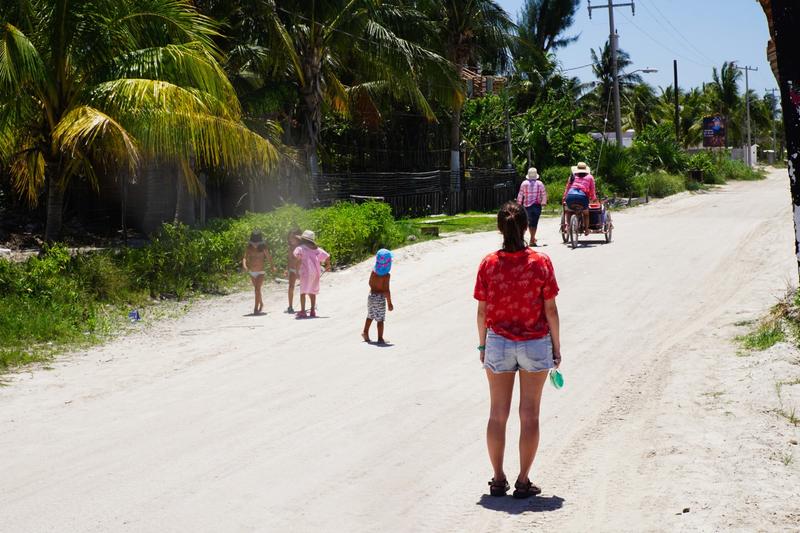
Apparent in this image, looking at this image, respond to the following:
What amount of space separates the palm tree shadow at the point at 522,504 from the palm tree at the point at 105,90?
9.18 m

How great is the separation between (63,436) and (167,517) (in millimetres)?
2454

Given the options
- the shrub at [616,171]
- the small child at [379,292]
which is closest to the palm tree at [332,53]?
the small child at [379,292]

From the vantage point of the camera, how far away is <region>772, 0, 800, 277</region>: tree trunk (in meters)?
10.5

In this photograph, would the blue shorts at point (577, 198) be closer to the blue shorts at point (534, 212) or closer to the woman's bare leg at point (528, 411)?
the blue shorts at point (534, 212)

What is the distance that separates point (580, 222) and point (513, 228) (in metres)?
15.5

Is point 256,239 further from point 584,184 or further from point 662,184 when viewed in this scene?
point 662,184

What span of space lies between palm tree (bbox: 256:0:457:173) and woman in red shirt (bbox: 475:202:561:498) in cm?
1684

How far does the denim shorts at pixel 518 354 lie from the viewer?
6.17 metres

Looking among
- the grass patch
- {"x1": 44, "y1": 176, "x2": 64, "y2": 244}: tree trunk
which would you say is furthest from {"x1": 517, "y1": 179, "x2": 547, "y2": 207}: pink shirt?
{"x1": 44, "y1": 176, "x2": 64, "y2": 244}: tree trunk

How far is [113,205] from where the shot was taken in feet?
88.6

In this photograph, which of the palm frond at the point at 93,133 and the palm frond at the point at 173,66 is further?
the palm frond at the point at 173,66

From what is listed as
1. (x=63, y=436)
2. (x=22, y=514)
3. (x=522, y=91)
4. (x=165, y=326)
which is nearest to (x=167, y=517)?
(x=22, y=514)

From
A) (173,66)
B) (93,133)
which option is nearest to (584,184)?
(173,66)

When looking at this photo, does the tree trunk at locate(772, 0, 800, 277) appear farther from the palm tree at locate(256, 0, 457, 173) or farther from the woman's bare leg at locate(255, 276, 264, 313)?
the palm tree at locate(256, 0, 457, 173)
